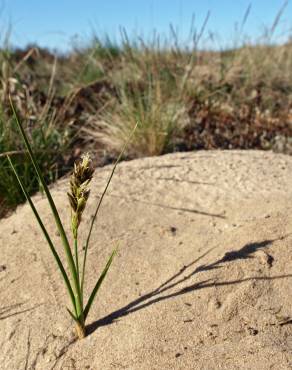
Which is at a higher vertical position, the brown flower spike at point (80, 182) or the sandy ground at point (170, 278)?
→ the brown flower spike at point (80, 182)

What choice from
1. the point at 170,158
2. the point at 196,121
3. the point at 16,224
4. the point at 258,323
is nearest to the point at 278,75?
the point at 196,121

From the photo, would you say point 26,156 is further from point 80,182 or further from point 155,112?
point 80,182

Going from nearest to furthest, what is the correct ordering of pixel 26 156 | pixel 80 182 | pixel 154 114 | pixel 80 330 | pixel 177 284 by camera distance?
pixel 80 182
pixel 80 330
pixel 177 284
pixel 26 156
pixel 154 114

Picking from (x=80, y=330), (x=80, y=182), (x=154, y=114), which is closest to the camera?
(x=80, y=182)

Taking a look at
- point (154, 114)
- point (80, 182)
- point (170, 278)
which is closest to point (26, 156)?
point (154, 114)

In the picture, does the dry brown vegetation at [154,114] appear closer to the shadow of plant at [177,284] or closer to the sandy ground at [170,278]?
the sandy ground at [170,278]

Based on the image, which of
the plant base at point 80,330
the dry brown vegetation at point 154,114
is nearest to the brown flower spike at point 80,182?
the plant base at point 80,330

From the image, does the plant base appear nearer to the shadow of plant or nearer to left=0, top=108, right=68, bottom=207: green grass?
the shadow of plant

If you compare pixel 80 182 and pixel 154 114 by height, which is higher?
pixel 80 182
